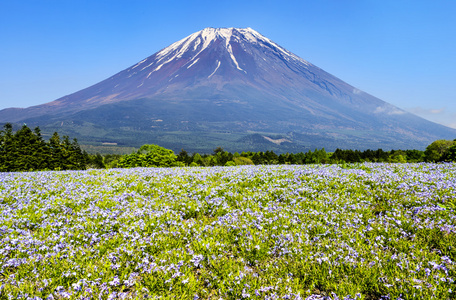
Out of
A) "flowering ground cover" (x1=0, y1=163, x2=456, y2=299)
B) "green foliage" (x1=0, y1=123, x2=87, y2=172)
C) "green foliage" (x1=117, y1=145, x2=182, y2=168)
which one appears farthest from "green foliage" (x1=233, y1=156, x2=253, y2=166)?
"flowering ground cover" (x1=0, y1=163, x2=456, y2=299)

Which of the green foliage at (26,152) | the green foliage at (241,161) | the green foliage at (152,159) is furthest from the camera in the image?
the green foliage at (241,161)

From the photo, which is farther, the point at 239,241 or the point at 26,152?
the point at 26,152

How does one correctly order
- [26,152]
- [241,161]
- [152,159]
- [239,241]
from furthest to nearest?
1. [241,161]
2. [26,152]
3. [152,159]
4. [239,241]

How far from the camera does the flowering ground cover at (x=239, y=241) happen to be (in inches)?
186

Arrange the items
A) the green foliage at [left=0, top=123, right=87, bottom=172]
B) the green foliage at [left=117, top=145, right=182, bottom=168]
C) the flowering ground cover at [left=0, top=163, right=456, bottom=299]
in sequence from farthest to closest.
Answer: the green foliage at [left=0, top=123, right=87, bottom=172]
the green foliage at [left=117, top=145, right=182, bottom=168]
the flowering ground cover at [left=0, top=163, right=456, bottom=299]

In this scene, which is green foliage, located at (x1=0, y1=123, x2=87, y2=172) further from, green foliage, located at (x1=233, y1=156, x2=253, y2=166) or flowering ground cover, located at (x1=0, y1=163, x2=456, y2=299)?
flowering ground cover, located at (x1=0, y1=163, x2=456, y2=299)

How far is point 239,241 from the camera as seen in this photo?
6.32 m

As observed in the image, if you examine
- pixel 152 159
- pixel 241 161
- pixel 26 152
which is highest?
pixel 152 159

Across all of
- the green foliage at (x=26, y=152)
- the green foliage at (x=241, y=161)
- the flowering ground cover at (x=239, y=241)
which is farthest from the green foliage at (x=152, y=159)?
the flowering ground cover at (x=239, y=241)

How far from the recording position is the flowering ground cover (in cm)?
472

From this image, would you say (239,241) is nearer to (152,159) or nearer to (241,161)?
(152,159)

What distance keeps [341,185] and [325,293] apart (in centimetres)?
547

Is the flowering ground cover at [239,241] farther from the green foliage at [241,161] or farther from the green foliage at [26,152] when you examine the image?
the green foliage at [241,161]

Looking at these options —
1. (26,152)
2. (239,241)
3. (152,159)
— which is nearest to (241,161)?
(152,159)
